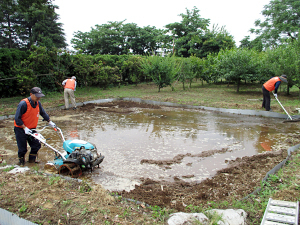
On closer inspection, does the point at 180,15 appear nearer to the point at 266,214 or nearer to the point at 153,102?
the point at 153,102

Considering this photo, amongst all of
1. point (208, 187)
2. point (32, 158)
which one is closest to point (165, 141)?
point (208, 187)

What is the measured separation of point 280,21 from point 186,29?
12.4 m

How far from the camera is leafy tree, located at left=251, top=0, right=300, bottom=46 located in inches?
1066

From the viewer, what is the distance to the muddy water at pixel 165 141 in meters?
4.51

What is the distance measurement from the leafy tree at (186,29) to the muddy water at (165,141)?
22285 mm

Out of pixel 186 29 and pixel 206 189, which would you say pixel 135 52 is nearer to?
pixel 186 29

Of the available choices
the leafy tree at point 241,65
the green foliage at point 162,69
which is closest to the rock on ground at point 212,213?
the leafy tree at point 241,65

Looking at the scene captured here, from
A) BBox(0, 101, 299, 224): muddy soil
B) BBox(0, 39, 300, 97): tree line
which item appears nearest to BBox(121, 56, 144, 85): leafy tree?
BBox(0, 39, 300, 97): tree line

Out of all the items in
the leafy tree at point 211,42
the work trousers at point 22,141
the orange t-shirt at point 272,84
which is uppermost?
the leafy tree at point 211,42

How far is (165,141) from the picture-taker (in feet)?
21.2

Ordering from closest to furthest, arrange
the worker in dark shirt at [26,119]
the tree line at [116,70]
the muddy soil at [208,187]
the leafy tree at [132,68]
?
the muddy soil at [208,187]
the worker in dark shirt at [26,119]
the tree line at [116,70]
the leafy tree at [132,68]

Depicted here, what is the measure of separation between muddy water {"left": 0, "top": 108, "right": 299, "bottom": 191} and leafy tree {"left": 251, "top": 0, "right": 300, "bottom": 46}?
24.0m

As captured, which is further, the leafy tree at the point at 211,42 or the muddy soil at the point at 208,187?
the leafy tree at the point at 211,42

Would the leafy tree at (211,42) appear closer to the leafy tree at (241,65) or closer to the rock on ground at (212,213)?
the leafy tree at (241,65)
